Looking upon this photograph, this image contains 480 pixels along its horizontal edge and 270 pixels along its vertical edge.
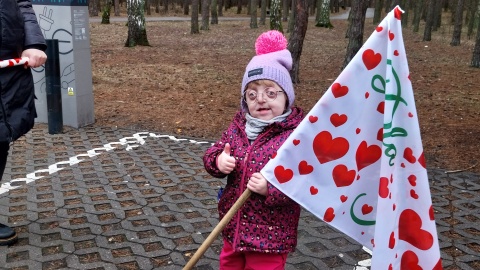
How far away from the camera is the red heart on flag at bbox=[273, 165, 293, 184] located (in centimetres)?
238

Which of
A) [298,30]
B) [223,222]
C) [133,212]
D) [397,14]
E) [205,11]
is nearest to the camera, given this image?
[397,14]

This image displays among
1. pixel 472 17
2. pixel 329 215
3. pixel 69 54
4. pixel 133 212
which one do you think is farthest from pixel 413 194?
pixel 472 17

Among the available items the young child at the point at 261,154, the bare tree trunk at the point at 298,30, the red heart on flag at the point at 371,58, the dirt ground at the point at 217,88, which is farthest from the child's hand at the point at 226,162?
the bare tree trunk at the point at 298,30

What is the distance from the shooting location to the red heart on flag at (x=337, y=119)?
235cm

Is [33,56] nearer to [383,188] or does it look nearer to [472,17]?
[383,188]

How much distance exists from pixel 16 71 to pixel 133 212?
1.58 m

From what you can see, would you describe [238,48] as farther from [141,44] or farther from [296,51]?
[296,51]

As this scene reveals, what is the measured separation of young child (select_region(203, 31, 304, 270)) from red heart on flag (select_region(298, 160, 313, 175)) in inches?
5.9

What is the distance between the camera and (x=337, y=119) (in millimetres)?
2348

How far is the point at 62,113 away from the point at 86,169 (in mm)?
1841

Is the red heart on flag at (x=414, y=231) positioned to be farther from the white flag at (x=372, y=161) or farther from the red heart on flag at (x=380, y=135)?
the red heart on flag at (x=380, y=135)

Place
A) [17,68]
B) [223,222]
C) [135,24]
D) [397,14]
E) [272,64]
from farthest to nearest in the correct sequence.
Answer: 1. [135,24]
2. [17,68]
3. [272,64]
4. [223,222]
5. [397,14]

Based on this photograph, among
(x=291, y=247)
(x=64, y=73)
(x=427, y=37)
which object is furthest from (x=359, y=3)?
(x=427, y=37)

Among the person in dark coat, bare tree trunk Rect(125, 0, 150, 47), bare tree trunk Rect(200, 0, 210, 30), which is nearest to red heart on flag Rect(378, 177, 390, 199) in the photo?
the person in dark coat
